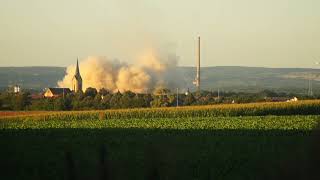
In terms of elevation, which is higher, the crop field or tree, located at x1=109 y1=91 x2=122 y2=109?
the crop field

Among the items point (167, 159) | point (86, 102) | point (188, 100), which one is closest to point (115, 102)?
point (86, 102)

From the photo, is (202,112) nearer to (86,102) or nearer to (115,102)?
(115,102)

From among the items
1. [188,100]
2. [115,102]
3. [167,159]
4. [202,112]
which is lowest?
[115,102]

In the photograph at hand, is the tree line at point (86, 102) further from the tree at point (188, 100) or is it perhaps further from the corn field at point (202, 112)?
the corn field at point (202, 112)

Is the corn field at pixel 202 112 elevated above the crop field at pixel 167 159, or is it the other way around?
the crop field at pixel 167 159

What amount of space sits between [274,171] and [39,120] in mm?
61038

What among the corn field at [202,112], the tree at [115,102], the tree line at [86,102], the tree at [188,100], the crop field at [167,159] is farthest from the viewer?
the tree at [188,100]

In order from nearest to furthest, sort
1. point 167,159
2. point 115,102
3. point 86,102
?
point 167,159, point 86,102, point 115,102

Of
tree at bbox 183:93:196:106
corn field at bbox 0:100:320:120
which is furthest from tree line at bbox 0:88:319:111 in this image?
corn field at bbox 0:100:320:120

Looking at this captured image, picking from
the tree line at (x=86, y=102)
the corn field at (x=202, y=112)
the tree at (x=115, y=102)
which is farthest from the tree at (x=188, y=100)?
the corn field at (x=202, y=112)

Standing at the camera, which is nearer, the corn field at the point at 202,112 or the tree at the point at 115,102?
the corn field at the point at 202,112

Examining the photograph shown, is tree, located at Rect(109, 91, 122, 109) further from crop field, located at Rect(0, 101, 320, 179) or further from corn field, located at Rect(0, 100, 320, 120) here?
crop field, located at Rect(0, 101, 320, 179)

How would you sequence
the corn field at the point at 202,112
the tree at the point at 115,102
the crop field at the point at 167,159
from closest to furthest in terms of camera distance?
the crop field at the point at 167,159, the corn field at the point at 202,112, the tree at the point at 115,102

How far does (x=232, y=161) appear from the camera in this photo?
61.1 feet
